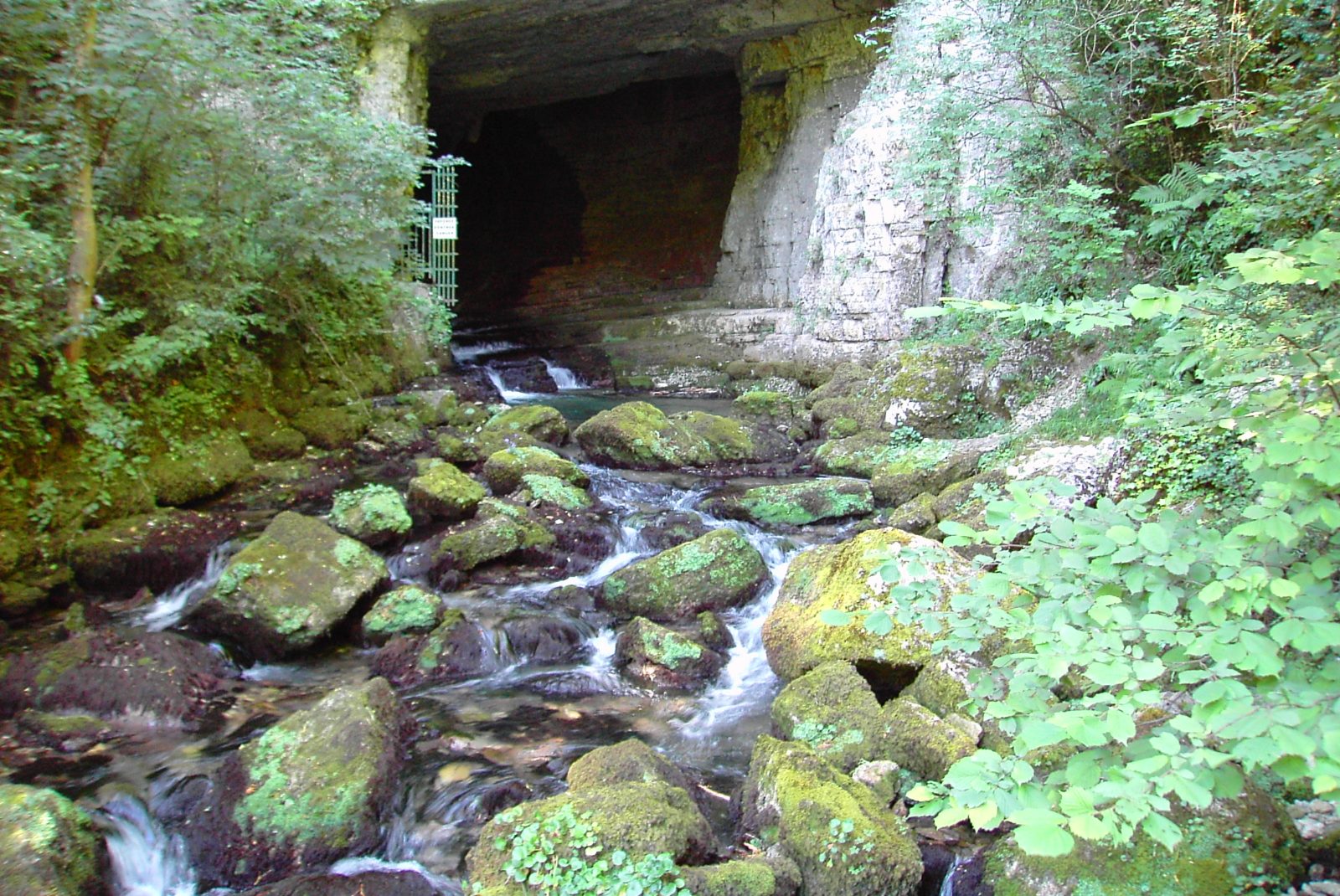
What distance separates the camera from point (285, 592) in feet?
17.1

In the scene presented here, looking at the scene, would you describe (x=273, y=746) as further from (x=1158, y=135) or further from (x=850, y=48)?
(x=850, y=48)

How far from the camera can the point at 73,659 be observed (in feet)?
15.0

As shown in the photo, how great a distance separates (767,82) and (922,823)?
12.3 m

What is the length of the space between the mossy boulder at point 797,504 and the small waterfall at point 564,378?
19.5 ft

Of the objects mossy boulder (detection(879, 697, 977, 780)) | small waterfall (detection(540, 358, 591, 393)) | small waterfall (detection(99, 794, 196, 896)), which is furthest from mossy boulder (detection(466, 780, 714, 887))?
small waterfall (detection(540, 358, 591, 393))

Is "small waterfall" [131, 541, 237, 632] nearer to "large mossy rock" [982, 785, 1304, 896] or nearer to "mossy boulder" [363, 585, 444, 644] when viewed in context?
"mossy boulder" [363, 585, 444, 644]

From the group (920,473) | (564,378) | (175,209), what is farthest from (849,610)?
(564,378)

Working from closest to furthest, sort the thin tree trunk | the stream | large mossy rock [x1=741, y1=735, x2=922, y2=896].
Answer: large mossy rock [x1=741, y1=735, x2=922, y2=896] → the stream → the thin tree trunk

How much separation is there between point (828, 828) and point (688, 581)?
2592 millimetres

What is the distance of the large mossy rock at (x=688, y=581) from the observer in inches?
223

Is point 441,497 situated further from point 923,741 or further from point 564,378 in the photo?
point 564,378

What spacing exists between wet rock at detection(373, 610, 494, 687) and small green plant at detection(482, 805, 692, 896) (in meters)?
2.07

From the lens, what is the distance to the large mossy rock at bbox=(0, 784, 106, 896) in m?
2.95

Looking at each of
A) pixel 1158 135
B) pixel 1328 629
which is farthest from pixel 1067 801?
pixel 1158 135
